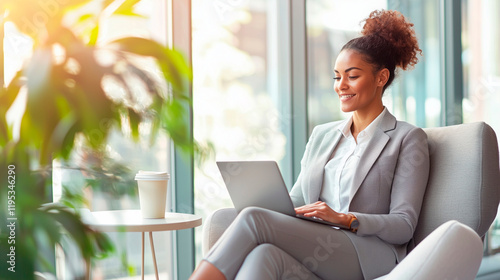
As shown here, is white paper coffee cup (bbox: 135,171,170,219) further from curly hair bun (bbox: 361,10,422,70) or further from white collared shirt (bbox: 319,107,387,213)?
curly hair bun (bbox: 361,10,422,70)

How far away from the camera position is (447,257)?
3.84ft

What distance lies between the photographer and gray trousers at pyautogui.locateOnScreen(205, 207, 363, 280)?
1.40 metres

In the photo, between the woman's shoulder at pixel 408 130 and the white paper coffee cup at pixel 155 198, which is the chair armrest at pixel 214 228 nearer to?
the white paper coffee cup at pixel 155 198

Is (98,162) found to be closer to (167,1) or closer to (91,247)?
(91,247)

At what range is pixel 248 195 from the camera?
5.16 feet

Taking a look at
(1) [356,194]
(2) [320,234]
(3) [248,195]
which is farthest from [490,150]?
(3) [248,195]

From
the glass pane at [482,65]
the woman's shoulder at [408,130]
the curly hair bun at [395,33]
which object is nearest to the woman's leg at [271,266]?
the woman's shoulder at [408,130]

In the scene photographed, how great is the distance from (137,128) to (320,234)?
49.6 inches

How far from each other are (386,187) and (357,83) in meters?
0.37

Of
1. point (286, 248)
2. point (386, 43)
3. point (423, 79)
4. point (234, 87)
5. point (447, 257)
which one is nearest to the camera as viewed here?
point (447, 257)

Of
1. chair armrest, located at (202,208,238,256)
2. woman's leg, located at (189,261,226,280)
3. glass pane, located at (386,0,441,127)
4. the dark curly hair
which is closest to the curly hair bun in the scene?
the dark curly hair

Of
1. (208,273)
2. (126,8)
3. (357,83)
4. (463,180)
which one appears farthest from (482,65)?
(126,8)

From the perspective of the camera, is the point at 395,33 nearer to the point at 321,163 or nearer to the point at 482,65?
the point at 321,163

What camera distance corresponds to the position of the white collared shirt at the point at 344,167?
1.76 meters
